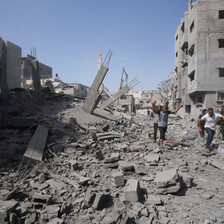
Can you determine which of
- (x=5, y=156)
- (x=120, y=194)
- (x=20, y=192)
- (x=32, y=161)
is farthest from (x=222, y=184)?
(x=5, y=156)

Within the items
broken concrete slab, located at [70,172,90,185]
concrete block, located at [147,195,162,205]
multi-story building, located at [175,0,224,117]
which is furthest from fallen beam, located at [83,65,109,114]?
multi-story building, located at [175,0,224,117]

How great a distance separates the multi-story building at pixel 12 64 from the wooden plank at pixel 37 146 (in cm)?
957

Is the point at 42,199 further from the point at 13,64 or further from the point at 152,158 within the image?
the point at 13,64

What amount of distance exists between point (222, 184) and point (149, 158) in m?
1.80

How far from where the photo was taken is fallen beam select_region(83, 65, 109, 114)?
10164mm

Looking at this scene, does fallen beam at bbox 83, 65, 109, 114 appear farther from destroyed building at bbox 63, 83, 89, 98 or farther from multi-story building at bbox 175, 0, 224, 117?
destroyed building at bbox 63, 83, 89, 98

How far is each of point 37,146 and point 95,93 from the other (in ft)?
19.5

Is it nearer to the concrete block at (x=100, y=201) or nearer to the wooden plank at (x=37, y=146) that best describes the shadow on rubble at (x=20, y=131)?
the wooden plank at (x=37, y=146)

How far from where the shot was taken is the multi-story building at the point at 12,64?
13.4 meters

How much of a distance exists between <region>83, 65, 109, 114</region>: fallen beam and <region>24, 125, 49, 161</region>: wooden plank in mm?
4723

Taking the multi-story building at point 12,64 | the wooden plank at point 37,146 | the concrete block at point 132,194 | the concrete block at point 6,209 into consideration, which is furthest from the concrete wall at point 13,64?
the concrete block at point 132,194

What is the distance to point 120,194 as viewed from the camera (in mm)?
3318

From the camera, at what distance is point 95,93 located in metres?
10.4

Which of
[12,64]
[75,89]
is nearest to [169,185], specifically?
[12,64]
